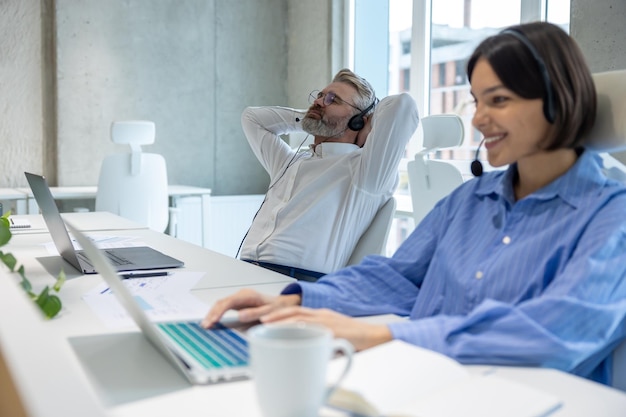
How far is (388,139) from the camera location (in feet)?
7.50

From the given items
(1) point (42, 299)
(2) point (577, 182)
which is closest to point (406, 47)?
(2) point (577, 182)

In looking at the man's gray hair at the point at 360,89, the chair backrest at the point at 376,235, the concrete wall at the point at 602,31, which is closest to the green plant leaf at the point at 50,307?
the chair backrest at the point at 376,235

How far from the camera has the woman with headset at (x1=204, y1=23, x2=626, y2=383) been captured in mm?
962

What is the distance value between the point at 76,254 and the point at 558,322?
127 cm

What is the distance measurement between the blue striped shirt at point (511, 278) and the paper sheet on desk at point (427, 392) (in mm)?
128

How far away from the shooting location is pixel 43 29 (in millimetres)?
4965

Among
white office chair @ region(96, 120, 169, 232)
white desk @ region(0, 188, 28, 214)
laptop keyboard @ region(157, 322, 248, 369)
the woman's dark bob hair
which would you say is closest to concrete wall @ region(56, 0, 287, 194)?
white desk @ region(0, 188, 28, 214)

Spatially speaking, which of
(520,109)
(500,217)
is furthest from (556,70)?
(500,217)

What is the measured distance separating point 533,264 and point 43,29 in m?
4.76

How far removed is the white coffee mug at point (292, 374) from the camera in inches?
24.7

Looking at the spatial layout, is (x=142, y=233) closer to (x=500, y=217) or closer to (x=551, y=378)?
(x=500, y=217)

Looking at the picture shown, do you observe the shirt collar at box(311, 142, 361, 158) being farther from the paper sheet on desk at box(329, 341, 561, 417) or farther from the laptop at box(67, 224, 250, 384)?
the paper sheet on desk at box(329, 341, 561, 417)

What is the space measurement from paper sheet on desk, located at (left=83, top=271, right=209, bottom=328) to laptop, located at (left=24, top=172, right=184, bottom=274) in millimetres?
111

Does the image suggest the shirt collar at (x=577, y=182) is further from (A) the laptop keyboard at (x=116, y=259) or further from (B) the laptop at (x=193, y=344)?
(A) the laptop keyboard at (x=116, y=259)
